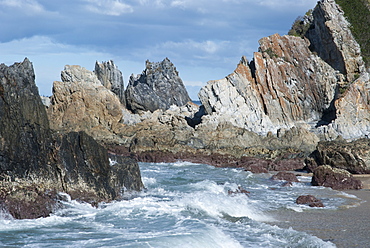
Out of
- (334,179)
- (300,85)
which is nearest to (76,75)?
(300,85)

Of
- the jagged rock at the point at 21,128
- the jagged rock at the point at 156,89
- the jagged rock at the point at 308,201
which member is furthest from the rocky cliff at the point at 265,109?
the jagged rock at the point at 21,128

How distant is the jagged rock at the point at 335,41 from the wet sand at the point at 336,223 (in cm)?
3547

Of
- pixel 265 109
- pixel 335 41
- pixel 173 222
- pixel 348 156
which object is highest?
pixel 335 41

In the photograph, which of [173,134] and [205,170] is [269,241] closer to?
[205,170]

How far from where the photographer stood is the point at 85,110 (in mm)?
45594

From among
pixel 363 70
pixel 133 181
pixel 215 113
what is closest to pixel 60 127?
pixel 215 113

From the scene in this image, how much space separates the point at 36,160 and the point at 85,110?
33844 millimetres

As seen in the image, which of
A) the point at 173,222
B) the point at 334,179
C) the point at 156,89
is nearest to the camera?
the point at 173,222

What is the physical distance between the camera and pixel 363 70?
47.2 metres

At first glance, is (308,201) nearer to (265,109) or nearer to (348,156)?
(348,156)

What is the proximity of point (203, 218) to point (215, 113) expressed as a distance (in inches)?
1199

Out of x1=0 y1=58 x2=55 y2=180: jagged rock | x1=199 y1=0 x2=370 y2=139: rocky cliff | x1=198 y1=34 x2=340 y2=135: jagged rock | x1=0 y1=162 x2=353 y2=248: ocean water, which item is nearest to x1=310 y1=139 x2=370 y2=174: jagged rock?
x1=0 y1=162 x2=353 y2=248: ocean water

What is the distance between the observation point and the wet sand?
10523 millimetres

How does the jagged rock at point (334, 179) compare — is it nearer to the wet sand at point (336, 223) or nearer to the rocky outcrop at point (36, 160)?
the wet sand at point (336, 223)
